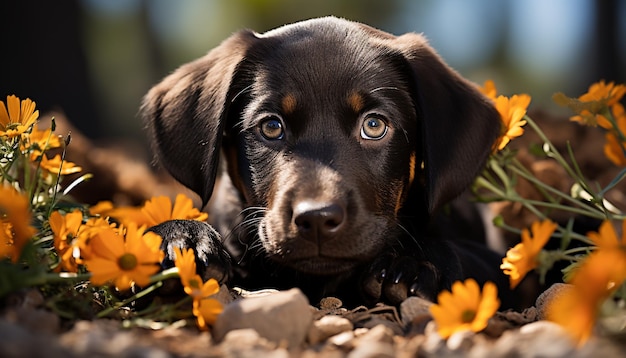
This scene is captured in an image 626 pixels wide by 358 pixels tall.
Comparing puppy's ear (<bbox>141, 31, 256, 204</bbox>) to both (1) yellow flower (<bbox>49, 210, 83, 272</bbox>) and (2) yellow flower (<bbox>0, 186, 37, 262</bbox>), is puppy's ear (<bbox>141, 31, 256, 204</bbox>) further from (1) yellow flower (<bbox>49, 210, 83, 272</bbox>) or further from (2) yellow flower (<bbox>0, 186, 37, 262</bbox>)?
(2) yellow flower (<bbox>0, 186, 37, 262</bbox>)

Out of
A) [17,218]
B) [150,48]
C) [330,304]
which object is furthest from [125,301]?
[150,48]

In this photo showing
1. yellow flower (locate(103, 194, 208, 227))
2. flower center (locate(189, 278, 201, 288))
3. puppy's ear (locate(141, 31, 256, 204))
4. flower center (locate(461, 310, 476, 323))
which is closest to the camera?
flower center (locate(461, 310, 476, 323))

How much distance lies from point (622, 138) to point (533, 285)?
1.28 metres

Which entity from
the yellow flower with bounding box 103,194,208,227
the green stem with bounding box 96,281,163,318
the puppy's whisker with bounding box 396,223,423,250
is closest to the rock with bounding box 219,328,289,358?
the green stem with bounding box 96,281,163,318

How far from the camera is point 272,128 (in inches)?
115

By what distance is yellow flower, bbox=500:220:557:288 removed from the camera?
200 cm

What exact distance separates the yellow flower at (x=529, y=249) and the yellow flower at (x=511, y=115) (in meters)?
0.71

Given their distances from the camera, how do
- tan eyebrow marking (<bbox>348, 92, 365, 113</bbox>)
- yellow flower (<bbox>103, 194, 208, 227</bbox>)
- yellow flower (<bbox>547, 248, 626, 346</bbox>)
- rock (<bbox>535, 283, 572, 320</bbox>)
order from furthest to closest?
1. tan eyebrow marking (<bbox>348, 92, 365, 113</bbox>)
2. yellow flower (<bbox>103, 194, 208, 227</bbox>)
3. rock (<bbox>535, 283, 572, 320</bbox>)
4. yellow flower (<bbox>547, 248, 626, 346</bbox>)

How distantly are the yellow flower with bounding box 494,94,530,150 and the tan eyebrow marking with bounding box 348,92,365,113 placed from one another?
1.72 ft

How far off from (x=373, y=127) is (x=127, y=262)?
1.18 metres

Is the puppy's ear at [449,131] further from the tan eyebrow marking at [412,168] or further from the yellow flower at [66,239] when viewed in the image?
the yellow flower at [66,239]

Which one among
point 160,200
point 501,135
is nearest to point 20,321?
point 160,200

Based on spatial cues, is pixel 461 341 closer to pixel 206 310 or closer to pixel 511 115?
pixel 206 310

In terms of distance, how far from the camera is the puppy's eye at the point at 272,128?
291 cm
